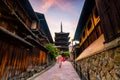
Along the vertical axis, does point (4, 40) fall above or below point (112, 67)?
above

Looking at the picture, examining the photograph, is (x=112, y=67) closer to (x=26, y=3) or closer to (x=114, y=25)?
(x=114, y=25)

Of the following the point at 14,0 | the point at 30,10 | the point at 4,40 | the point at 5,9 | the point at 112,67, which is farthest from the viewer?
the point at 30,10

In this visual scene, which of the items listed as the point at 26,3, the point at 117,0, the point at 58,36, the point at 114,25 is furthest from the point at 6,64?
the point at 58,36

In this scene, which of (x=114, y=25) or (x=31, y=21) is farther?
(x=31, y=21)

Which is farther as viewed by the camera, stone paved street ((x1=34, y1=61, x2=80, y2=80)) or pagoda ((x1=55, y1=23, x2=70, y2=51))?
pagoda ((x1=55, y1=23, x2=70, y2=51))

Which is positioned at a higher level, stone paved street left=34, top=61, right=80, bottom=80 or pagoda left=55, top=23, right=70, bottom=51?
pagoda left=55, top=23, right=70, bottom=51

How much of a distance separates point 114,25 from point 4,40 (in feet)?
15.7

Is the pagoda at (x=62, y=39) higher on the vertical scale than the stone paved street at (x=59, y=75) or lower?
higher

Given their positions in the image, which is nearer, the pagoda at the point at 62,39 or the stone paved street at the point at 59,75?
the stone paved street at the point at 59,75

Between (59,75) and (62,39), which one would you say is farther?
(62,39)

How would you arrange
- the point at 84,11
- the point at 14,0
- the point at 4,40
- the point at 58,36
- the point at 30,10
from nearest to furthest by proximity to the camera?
the point at 4,40
the point at 14,0
the point at 84,11
the point at 30,10
the point at 58,36

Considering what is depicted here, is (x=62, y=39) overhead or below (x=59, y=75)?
overhead

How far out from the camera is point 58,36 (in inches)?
2544

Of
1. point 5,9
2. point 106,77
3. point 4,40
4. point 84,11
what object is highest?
point 84,11
